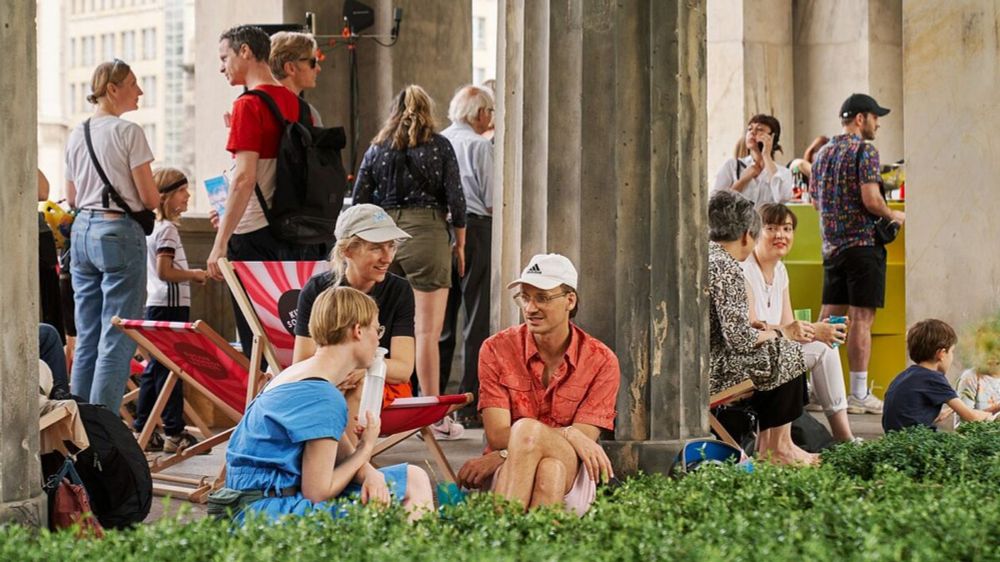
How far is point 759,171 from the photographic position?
419 inches

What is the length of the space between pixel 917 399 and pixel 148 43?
9157 cm

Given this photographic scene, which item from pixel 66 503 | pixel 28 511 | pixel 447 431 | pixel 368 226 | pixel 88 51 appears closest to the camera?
pixel 28 511

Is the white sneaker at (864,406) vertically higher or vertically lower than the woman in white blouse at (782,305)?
lower

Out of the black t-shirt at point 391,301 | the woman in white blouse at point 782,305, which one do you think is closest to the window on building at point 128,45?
the woman in white blouse at point 782,305

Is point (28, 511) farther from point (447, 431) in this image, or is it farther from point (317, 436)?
point (447, 431)

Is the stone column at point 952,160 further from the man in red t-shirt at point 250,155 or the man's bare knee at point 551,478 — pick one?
the man's bare knee at point 551,478

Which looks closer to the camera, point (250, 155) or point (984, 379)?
point (250, 155)

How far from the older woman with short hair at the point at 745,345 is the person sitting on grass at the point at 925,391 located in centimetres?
49

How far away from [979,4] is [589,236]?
359 centimetres

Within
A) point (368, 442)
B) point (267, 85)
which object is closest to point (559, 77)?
point (267, 85)

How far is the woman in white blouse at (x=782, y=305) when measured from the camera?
8.24m

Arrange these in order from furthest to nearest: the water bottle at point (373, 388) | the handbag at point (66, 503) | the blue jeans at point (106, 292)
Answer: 1. the blue jeans at point (106, 292)
2. the water bottle at point (373, 388)
3. the handbag at point (66, 503)

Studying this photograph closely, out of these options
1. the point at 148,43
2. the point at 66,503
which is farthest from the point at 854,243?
the point at 148,43

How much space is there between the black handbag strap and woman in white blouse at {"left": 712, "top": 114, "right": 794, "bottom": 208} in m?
4.16
